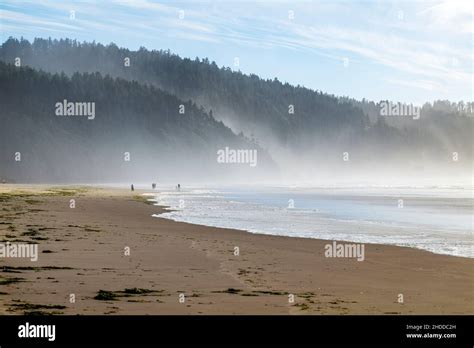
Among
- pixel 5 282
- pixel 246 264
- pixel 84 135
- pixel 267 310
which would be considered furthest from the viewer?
pixel 84 135

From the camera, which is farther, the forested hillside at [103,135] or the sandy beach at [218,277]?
the forested hillside at [103,135]

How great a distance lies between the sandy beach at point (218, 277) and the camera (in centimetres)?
1266

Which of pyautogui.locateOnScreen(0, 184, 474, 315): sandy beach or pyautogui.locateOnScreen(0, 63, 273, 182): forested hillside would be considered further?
pyautogui.locateOnScreen(0, 63, 273, 182): forested hillside

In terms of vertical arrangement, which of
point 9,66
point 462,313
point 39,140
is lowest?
point 462,313

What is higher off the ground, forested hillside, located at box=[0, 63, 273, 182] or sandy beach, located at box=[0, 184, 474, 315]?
forested hillside, located at box=[0, 63, 273, 182]

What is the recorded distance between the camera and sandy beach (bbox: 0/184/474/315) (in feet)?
41.5

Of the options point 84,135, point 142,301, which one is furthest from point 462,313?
point 84,135

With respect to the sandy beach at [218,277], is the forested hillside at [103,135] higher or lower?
higher

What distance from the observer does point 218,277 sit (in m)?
16.4

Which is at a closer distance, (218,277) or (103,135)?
(218,277)

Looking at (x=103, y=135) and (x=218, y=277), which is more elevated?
(x=103, y=135)
